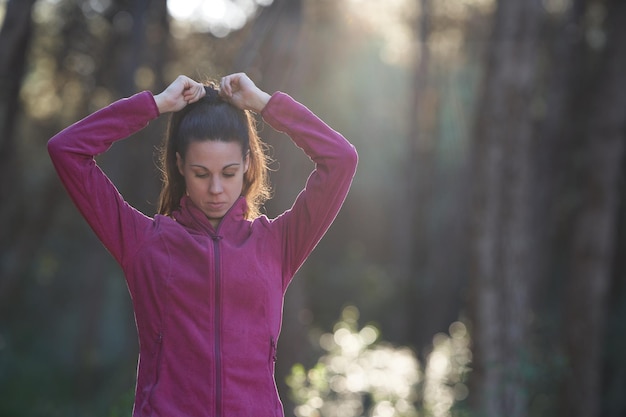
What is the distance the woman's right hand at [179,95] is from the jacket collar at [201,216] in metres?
0.34

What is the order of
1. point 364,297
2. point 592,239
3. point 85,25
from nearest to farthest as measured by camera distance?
point 592,239
point 85,25
point 364,297

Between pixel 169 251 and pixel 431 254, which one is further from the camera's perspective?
pixel 431 254

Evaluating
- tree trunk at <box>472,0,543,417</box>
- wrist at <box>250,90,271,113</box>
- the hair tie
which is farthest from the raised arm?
tree trunk at <box>472,0,543,417</box>

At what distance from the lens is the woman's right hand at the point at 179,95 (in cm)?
343

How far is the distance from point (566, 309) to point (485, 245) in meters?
5.53

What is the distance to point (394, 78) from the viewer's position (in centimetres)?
3322

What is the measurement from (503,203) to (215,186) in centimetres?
688

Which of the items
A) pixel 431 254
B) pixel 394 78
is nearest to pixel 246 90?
pixel 431 254

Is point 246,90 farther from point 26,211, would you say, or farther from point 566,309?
point 26,211

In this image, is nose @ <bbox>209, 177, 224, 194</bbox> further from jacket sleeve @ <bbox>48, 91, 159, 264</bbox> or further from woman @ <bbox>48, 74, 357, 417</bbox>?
jacket sleeve @ <bbox>48, 91, 159, 264</bbox>

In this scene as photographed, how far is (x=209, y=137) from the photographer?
336cm

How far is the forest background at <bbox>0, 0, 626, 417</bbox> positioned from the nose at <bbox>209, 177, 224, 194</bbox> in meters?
1.67

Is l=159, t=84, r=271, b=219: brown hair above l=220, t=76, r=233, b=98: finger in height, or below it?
below

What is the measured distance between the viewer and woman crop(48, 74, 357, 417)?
313cm
